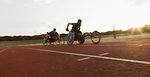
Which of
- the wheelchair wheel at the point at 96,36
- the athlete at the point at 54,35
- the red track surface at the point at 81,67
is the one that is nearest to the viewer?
the red track surface at the point at 81,67

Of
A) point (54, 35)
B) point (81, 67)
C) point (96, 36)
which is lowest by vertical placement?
point (81, 67)

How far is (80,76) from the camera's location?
10.00 ft

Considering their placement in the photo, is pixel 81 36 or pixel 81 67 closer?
pixel 81 67

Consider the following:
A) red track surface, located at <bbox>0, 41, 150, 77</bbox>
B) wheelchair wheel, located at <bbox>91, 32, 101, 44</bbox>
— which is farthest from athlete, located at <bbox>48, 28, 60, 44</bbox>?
red track surface, located at <bbox>0, 41, 150, 77</bbox>

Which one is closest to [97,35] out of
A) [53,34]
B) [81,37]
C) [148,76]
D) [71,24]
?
[81,37]

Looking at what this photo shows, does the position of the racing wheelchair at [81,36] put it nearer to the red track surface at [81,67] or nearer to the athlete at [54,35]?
the red track surface at [81,67]

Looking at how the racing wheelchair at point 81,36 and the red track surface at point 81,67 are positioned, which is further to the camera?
the racing wheelchair at point 81,36

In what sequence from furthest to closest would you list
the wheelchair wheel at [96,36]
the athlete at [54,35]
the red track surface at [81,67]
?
the athlete at [54,35]
the wheelchair wheel at [96,36]
the red track surface at [81,67]

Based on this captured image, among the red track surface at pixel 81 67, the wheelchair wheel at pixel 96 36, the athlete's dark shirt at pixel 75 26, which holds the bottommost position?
the red track surface at pixel 81 67

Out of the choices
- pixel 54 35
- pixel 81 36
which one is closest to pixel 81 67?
pixel 81 36

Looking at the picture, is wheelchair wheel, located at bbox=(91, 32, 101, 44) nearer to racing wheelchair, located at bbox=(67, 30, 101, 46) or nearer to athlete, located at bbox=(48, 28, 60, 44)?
racing wheelchair, located at bbox=(67, 30, 101, 46)

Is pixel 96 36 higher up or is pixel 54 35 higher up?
pixel 54 35

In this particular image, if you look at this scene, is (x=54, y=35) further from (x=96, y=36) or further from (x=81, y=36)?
(x=96, y=36)

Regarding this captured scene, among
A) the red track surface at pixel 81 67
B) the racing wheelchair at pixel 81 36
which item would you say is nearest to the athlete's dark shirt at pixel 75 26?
the racing wheelchair at pixel 81 36
